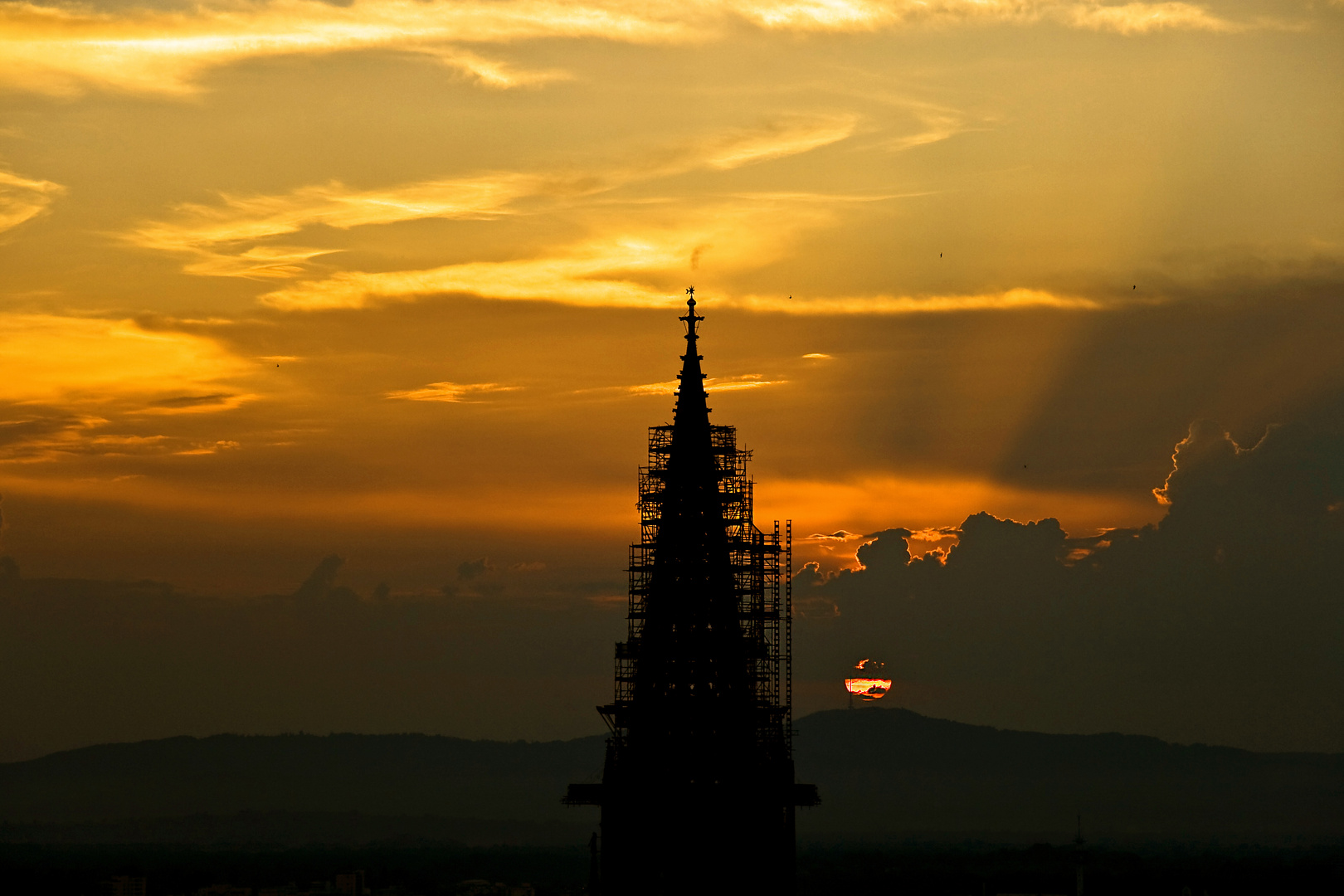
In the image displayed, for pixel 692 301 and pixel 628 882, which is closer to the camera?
pixel 628 882

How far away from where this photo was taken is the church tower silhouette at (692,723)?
8144 centimetres

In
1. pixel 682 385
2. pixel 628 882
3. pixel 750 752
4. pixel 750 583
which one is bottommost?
pixel 628 882

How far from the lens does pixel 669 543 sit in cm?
8338

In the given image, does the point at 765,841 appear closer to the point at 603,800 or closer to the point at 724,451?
the point at 603,800

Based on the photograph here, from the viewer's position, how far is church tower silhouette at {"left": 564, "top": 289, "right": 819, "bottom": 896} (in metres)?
81.4

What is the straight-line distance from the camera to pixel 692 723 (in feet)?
271

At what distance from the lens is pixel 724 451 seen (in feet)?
281

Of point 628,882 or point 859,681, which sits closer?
point 628,882

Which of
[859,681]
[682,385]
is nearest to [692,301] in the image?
[682,385]

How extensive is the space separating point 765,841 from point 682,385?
18.2m

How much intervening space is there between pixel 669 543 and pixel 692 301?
33.3 feet

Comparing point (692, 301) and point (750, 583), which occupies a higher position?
point (692, 301)

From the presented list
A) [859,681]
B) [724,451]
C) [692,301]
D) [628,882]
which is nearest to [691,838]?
[628,882]

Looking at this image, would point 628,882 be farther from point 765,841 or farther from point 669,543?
point 669,543
